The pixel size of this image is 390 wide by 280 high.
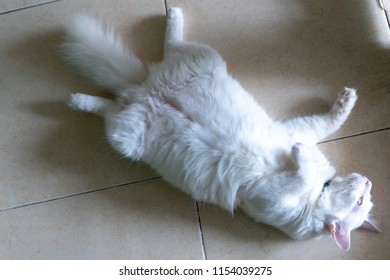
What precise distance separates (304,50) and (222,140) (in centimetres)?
60

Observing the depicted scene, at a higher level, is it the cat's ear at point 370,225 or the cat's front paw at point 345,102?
the cat's front paw at point 345,102

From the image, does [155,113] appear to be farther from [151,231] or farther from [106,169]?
[151,231]

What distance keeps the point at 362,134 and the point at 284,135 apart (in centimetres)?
38

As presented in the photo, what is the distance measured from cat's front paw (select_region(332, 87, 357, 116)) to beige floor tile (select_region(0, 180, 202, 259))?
2.27 feet

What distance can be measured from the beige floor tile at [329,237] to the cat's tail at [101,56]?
2.03 ft

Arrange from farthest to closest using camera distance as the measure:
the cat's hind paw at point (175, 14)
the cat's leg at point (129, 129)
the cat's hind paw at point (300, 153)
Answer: the cat's hind paw at point (175, 14)
the cat's leg at point (129, 129)
the cat's hind paw at point (300, 153)

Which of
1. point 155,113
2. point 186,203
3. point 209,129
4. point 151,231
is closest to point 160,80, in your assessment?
point 155,113

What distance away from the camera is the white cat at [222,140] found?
1.28 meters

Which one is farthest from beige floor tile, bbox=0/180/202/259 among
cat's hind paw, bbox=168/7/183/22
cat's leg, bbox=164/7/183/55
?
cat's hind paw, bbox=168/7/183/22

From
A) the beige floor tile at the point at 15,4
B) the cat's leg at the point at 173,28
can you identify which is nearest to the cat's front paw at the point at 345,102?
the cat's leg at the point at 173,28

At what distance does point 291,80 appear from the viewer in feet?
5.16

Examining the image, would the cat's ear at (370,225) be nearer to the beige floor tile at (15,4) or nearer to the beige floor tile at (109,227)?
the beige floor tile at (109,227)

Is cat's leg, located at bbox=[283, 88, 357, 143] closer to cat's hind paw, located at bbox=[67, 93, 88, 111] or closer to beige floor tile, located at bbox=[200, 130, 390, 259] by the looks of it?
beige floor tile, located at bbox=[200, 130, 390, 259]

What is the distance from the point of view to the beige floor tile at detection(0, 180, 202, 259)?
157 cm
